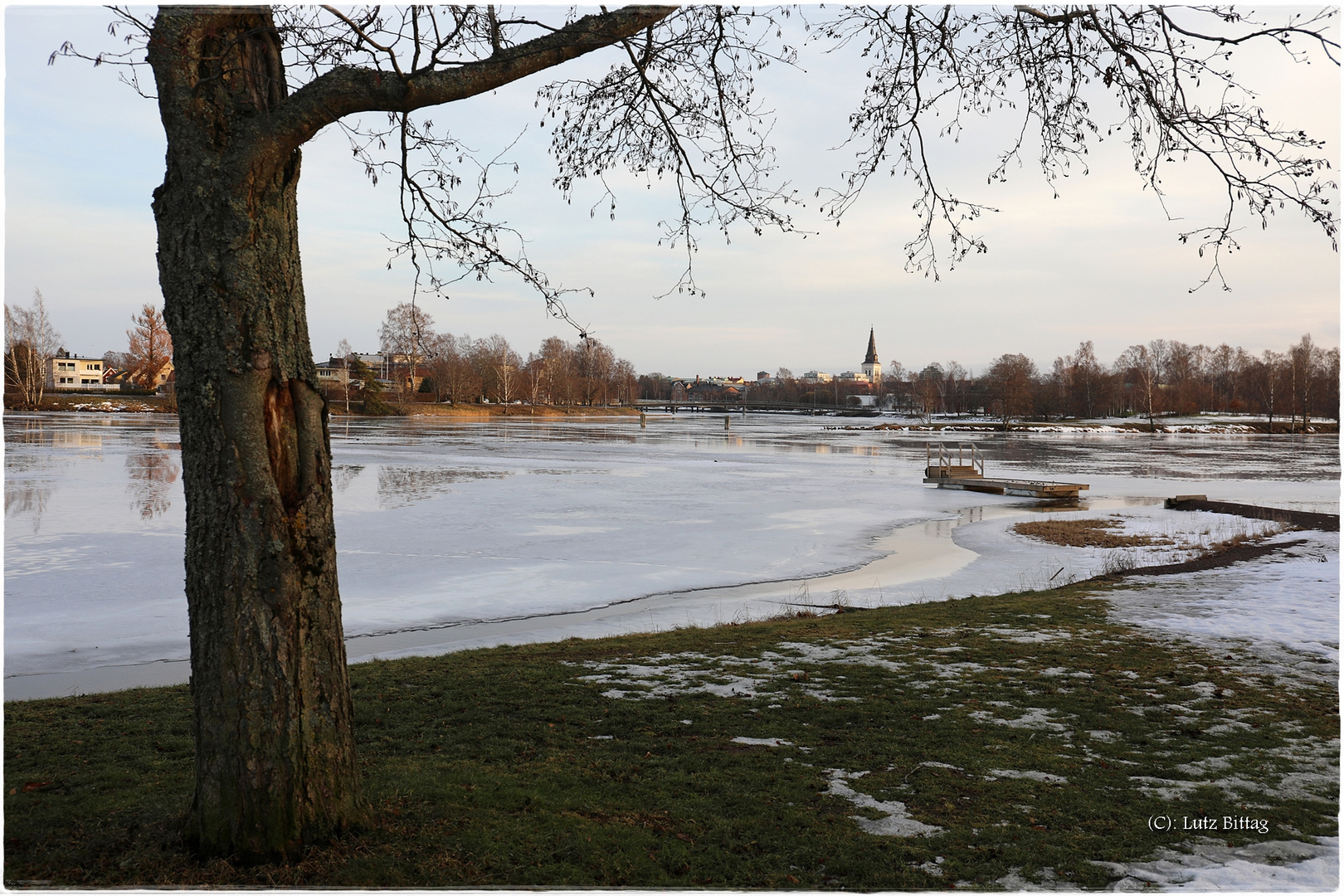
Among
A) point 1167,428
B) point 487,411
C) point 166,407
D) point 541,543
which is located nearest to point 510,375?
point 487,411

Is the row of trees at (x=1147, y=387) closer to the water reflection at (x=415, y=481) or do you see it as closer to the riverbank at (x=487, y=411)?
the riverbank at (x=487, y=411)

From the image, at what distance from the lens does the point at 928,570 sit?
49.3 feet

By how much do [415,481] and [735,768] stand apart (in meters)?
23.6

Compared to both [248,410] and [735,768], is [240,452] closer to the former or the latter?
[248,410]

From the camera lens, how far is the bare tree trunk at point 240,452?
11.9 feet

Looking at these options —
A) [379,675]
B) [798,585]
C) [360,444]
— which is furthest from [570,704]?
[360,444]

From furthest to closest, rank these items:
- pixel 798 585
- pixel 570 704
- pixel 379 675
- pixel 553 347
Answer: pixel 553 347 → pixel 798 585 → pixel 379 675 → pixel 570 704

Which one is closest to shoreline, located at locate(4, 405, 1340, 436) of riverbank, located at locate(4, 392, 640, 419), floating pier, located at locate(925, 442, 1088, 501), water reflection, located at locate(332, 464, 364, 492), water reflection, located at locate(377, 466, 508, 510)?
riverbank, located at locate(4, 392, 640, 419)

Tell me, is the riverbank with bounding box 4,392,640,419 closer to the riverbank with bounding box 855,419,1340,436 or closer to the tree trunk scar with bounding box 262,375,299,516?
the riverbank with bounding box 855,419,1340,436

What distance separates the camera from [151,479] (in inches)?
977

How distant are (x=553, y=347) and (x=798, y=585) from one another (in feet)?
450

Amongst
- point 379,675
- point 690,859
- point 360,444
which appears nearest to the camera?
point 690,859

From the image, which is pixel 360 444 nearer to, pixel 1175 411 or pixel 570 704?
pixel 570 704

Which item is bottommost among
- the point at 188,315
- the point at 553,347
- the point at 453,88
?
the point at 188,315
